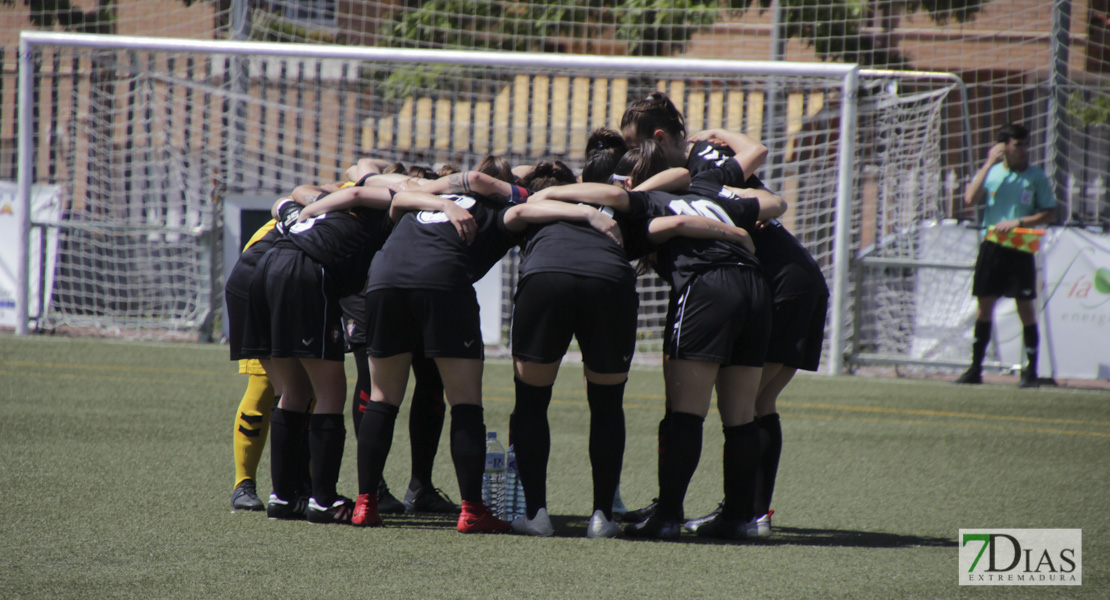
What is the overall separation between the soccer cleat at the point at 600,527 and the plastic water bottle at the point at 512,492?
1.51 feet

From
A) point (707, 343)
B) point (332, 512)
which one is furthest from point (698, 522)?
point (332, 512)

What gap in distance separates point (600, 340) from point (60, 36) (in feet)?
30.5

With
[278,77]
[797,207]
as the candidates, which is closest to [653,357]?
[797,207]

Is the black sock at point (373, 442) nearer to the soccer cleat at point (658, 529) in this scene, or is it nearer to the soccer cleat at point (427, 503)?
the soccer cleat at point (427, 503)

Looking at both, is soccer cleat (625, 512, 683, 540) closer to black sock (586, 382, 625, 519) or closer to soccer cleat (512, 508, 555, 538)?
black sock (586, 382, 625, 519)

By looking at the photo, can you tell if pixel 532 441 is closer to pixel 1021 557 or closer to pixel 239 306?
pixel 239 306

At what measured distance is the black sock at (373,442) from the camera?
4176 mm

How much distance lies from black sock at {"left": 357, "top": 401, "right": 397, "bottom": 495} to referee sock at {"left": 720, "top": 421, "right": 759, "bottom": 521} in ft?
4.49

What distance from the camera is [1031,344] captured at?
9492 millimetres

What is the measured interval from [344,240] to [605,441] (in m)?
1.39

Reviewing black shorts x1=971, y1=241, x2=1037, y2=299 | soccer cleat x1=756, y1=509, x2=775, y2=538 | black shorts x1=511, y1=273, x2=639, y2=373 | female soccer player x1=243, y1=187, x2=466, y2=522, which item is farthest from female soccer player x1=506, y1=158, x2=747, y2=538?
black shorts x1=971, y1=241, x2=1037, y2=299

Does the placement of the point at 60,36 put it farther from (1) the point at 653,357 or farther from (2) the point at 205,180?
(1) the point at 653,357

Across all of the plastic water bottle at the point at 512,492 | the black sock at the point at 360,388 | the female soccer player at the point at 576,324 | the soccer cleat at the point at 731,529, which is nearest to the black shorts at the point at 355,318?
the black sock at the point at 360,388

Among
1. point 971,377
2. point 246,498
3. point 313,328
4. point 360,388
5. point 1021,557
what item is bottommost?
point 971,377
